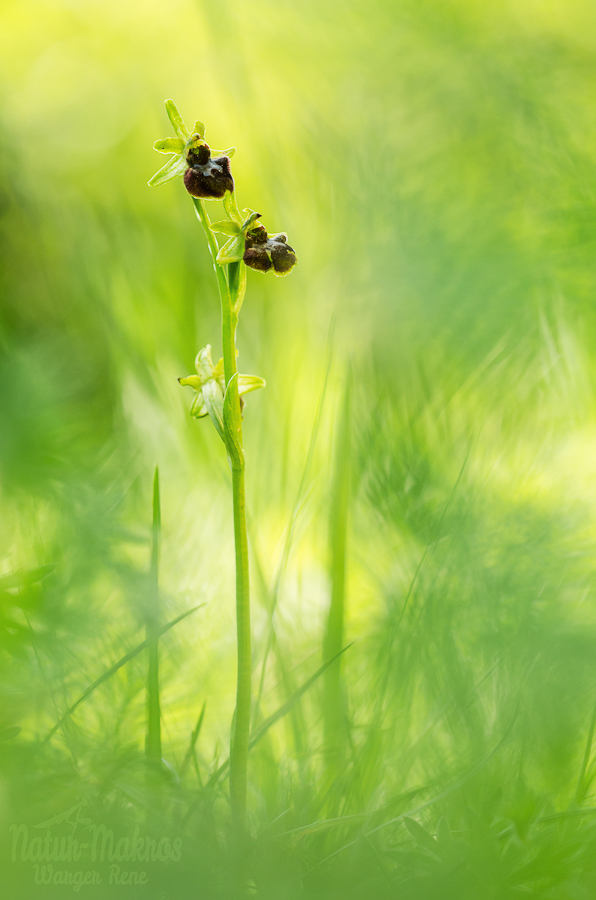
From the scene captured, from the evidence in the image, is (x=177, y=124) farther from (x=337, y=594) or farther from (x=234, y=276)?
(x=337, y=594)

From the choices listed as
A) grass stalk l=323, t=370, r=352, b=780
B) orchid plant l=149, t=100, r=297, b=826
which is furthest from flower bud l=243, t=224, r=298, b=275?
grass stalk l=323, t=370, r=352, b=780

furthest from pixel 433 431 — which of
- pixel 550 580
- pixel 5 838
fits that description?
pixel 5 838

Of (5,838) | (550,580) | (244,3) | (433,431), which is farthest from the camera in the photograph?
(244,3)

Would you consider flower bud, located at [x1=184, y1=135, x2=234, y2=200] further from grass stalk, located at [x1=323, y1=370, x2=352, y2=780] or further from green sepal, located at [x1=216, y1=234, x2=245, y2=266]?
grass stalk, located at [x1=323, y1=370, x2=352, y2=780]

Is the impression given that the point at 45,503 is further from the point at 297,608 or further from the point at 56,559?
the point at 297,608

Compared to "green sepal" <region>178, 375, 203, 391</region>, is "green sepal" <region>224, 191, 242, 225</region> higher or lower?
higher

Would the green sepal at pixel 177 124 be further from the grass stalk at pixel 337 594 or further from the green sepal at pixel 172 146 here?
the grass stalk at pixel 337 594
